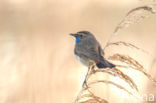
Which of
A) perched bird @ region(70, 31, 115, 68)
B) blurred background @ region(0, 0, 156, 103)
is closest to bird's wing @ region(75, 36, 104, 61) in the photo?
perched bird @ region(70, 31, 115, 68)

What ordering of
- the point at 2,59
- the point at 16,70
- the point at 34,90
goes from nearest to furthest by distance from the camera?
the point at 34,90
the point at 16,70
the point at 2,59

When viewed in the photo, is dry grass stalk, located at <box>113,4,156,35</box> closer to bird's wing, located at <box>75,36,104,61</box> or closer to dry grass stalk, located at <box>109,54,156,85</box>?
dry grass stalk, located at <box>109,54,156,85</box>

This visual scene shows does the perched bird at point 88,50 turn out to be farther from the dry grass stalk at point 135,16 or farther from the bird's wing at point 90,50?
the dry grass stalk at point 135,16

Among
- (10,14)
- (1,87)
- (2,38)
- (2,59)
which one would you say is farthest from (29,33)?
(1,87)

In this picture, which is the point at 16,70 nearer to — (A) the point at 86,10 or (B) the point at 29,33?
(B) the point at 29,33

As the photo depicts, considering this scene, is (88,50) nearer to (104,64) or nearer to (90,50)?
(90,50)

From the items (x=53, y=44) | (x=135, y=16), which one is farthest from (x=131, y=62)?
(x=53, y=44)

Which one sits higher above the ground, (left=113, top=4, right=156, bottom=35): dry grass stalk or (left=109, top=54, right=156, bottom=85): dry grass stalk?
(left=113, top=4, right=156, bottom=35): dry grass stalk
